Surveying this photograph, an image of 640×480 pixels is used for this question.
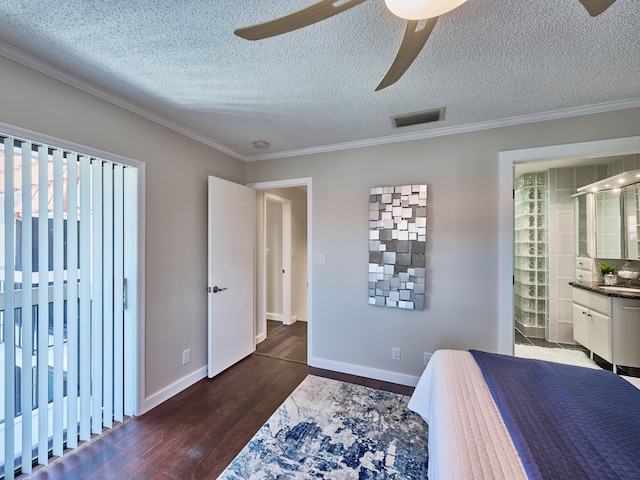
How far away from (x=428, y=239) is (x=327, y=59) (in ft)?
5.69

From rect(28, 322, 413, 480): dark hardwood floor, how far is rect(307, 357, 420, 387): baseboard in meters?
0.06

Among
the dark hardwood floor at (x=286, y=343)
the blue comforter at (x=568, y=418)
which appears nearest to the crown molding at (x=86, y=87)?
the dark hardwood floor at (x=286, y=343)

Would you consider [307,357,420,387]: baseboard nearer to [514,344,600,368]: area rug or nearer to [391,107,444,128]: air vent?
[514,344,600,368]: area rug

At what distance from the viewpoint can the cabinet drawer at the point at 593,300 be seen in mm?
2734

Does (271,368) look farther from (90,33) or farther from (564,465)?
(90,33)

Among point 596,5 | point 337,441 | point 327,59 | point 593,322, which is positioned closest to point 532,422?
point 337,441

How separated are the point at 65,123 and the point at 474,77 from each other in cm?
259

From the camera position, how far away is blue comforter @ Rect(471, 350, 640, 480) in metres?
0.88

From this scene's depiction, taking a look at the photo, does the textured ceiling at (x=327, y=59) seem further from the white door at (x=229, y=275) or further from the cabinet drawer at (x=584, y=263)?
the cabinet drawer at (x=584, y=263)

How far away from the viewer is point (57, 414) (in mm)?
1706

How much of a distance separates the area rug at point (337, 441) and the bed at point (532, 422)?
0.40m

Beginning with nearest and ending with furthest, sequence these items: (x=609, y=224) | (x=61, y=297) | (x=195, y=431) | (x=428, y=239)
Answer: (x=61, y=297), (x=195, y=431), (x=428, y=239), (x=609, y=224)

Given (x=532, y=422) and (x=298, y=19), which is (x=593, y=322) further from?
(x=298, y=19)

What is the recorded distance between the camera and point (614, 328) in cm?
265
